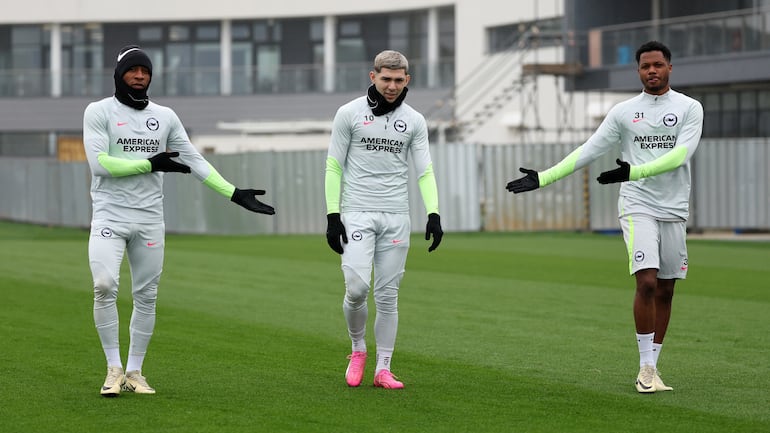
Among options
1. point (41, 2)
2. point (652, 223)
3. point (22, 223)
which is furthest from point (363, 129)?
point (41, 2)

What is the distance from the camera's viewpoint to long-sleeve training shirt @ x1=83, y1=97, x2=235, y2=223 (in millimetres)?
9375

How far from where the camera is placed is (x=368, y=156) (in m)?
9.78

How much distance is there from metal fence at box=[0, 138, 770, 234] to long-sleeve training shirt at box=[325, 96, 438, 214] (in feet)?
75.2

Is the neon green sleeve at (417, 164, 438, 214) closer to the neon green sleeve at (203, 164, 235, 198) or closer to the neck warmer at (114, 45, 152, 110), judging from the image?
the neon green sleeve at (203, 164, 235, 198)

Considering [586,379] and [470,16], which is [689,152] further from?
[470,16]

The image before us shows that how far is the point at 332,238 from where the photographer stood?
9688 millimetres

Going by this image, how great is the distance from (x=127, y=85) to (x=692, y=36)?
29110 mm

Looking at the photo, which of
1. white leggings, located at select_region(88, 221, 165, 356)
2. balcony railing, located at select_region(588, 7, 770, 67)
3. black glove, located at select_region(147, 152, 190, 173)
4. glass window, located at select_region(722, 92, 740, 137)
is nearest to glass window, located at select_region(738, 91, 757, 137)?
glass window, located at select_region(722, 92, 740, 137)

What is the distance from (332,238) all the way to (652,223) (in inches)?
91.2

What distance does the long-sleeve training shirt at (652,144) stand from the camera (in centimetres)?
978

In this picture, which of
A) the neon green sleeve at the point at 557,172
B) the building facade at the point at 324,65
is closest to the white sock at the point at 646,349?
the neon green sleeve at the point at 557,172

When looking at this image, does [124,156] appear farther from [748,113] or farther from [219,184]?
[748,113]

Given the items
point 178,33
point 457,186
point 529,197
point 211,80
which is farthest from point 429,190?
point 178,33

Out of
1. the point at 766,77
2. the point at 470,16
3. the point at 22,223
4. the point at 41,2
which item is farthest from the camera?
the point at 41,2
